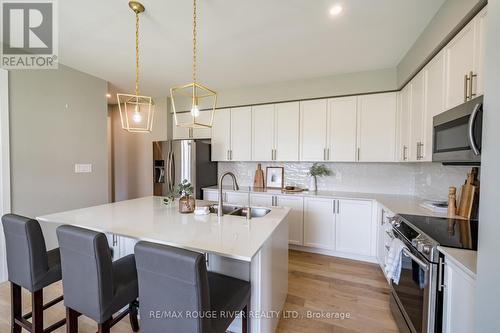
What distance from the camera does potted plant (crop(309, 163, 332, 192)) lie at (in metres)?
3.38

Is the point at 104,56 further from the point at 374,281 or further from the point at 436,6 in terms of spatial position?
the point at 374,281

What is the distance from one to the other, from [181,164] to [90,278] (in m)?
2.61

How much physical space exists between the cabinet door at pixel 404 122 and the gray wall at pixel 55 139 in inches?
171

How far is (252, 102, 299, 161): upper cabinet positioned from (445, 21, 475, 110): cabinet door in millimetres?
1874

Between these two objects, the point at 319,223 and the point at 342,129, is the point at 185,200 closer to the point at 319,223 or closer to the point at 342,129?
the point at 319,223

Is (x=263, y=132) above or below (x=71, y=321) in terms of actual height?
above

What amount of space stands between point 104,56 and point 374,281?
14.0 ft

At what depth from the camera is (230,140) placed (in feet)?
12.5

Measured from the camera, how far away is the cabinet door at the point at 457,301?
3.07ft

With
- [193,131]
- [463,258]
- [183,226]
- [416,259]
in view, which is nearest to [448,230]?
[416,259]

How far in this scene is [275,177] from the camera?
3.76m

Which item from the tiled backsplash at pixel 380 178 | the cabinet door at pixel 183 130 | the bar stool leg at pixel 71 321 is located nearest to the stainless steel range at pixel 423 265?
the tiled backsplash at pixel 380 178

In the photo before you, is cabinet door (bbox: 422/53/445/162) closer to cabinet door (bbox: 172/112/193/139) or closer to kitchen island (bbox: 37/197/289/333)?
kitchen island (bbox: 37/197/289/333)

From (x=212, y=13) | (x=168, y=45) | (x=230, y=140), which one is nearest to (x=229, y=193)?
(x=230, y=140)
